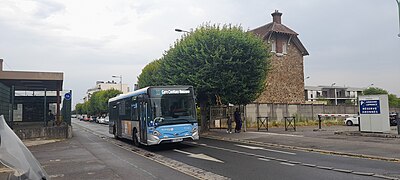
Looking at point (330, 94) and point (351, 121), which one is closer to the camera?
point (351, 121)

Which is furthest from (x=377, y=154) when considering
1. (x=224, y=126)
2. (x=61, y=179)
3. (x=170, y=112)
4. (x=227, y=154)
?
(x=224, y=126)

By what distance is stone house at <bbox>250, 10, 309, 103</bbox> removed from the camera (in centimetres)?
4391

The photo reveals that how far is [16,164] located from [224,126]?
86.2ft

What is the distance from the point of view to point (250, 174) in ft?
30.5

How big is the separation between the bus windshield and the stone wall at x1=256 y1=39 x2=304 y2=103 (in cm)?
2739

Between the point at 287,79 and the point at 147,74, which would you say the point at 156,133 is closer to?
the point at 147,74

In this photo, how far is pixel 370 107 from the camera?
732 inches

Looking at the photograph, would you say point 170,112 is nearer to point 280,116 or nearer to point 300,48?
point 280,116

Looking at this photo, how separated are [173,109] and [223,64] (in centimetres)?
778

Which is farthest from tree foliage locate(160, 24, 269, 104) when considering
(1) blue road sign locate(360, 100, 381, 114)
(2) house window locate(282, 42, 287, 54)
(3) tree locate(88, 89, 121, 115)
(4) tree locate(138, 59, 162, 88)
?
(3) tree locate(88, 89, 121, 115)

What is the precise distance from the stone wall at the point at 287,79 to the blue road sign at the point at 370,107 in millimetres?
23831

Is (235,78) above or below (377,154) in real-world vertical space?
above

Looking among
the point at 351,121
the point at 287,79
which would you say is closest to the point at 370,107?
the point at 351,121

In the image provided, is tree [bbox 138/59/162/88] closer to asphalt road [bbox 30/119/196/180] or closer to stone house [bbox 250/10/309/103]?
stone house [bbox 250/10/309/103]
